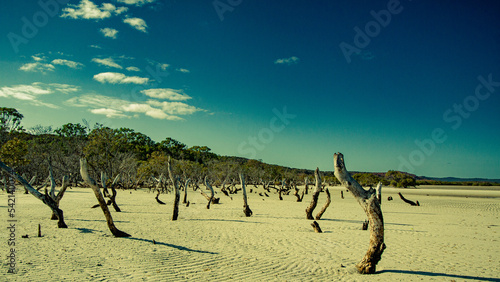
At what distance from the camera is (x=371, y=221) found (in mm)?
6383

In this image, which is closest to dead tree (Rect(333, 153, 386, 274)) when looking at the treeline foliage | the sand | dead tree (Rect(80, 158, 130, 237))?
the sand

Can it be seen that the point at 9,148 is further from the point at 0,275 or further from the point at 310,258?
the point at 310,258

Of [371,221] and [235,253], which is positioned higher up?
[371,221]

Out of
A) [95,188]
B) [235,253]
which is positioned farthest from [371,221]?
[95,188]

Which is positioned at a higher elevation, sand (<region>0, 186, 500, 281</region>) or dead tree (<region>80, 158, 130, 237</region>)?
dead tree (<region>80, 158, 130, 237</region>)

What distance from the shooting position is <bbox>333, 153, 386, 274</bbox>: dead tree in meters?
6.30

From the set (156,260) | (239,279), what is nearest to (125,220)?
(156,260)

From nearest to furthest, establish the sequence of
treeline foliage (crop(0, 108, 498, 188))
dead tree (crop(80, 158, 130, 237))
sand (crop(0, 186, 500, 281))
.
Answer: sand (crop(0, 186, 500, 281)) → dead tree (crop(80, 158, 130, 237)) → treeline foliage (crop(0, 108, 498, 188))

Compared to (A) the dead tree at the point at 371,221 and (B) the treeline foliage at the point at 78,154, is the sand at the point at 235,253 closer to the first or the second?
(A) the dead tree at the point at 371,221

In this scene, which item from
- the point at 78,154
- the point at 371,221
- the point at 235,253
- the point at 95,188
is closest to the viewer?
the point at 371,221

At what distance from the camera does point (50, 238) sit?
29.5ft

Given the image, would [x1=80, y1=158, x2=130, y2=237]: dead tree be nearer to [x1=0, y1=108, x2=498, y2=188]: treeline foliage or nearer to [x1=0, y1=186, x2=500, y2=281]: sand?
[x1=0, y1=186, x2=500, y2=281]: sand

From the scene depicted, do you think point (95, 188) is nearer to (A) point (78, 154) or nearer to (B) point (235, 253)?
(B) point (235, 253)

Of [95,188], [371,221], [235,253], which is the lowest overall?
[235,253]
